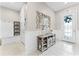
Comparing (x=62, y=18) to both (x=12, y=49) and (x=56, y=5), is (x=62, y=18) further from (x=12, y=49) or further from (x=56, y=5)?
(x=12, y=49)

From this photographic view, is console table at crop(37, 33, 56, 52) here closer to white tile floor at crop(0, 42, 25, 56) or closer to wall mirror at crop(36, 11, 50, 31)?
wall mirror at crop(36, 11, 50, 31)

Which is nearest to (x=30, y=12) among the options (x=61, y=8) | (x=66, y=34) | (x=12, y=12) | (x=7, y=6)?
(x=12, y=12)

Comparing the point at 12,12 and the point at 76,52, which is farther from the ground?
the point at 12,12

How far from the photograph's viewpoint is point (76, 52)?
1329mm

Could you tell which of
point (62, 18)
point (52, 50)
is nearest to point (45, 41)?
point (52, 50)

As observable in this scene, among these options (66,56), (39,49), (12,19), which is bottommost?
(66,56)

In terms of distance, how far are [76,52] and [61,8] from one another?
0.76 metres

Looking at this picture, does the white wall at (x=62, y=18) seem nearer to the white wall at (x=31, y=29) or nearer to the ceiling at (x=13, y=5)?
the white wall at (x=31, y=29)

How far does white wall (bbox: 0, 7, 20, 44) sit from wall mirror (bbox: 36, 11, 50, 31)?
0.35 metres

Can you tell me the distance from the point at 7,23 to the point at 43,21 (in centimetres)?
60

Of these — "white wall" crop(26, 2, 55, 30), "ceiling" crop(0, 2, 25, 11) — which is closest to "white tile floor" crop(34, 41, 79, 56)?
"white wall" crop(26, 2, 55, 30)

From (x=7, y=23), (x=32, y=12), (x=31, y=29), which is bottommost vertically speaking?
(x=31, y=29)

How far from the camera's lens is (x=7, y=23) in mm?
1364

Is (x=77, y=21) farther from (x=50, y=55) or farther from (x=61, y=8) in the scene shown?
(x=50, y=55)
